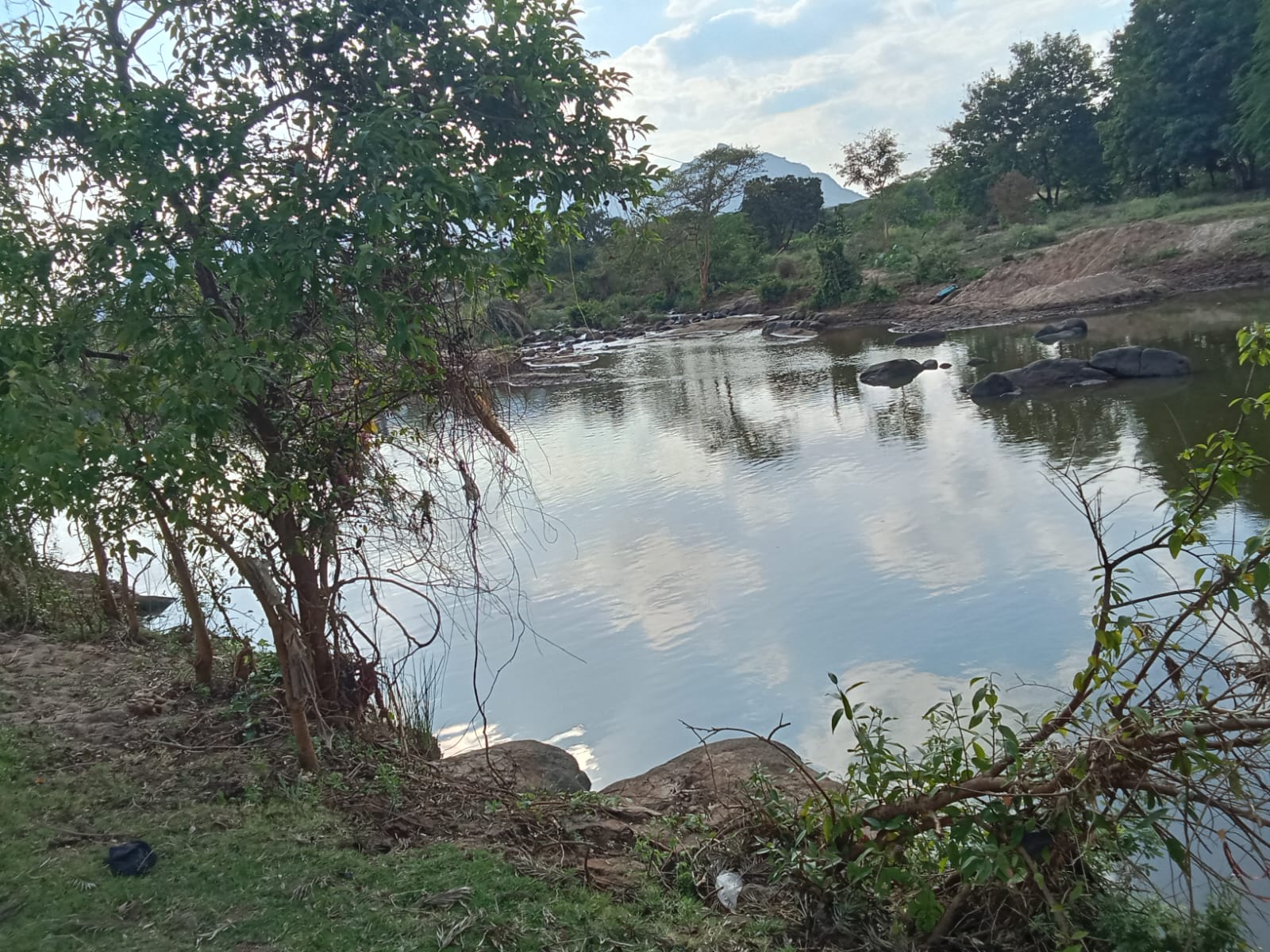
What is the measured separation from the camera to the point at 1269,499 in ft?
32.0

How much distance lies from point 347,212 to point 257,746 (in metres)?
3.14

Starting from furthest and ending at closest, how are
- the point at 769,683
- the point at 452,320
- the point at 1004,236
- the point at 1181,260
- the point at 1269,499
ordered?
the point at 1004,236 < the point at 1181,260 < the point at 1269,499 < the point at 769,683 < the point at 452,320

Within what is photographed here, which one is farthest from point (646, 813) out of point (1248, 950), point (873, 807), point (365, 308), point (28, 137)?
point (28, 137)

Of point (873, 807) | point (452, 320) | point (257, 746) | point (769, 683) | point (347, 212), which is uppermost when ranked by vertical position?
point (347, 212)

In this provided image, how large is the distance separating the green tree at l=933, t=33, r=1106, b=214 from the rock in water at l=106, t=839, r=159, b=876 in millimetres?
46696

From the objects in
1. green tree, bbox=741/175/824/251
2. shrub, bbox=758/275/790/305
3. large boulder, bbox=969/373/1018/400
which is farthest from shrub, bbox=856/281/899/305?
green tree, bbox=741/175/824/251

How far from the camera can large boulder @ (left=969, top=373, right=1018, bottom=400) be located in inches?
715

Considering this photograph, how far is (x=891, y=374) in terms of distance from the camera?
71.7ft

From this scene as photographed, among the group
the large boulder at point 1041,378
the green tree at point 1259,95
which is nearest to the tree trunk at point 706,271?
the green tree at point 1259,95

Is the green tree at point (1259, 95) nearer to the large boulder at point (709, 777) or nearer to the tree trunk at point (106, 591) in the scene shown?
the large boulder at point (709, 777)

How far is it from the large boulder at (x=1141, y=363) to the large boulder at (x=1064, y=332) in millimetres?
5976

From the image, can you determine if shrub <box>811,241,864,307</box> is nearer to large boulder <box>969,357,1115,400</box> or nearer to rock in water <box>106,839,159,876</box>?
large boulder <box>969,357,1115,400</box>

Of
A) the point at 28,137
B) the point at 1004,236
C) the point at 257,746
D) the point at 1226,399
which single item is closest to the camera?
the point at 28,137

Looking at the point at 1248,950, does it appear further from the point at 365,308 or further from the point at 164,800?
the point at 164,800
